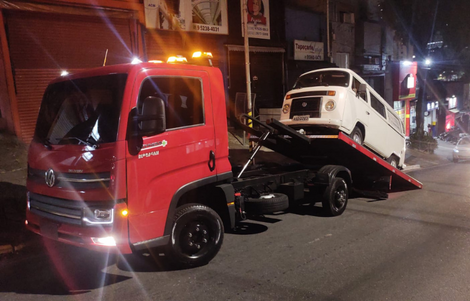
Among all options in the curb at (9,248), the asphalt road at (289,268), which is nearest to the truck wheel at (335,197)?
the asphalt road at (289,268)

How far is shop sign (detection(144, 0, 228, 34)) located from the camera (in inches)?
499

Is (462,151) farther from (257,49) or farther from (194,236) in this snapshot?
(194,236)

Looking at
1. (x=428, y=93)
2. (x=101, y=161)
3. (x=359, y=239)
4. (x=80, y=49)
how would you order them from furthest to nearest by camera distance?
1. (x=428, y=93)
2. (x=80, y=49)
3. (x=359, y=239)
4. (x=101, y=161)

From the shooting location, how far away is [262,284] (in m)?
4.06

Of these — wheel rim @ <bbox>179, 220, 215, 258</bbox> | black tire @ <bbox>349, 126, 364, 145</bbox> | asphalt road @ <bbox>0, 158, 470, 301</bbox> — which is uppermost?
black tire @ <bbox>349, 126, 364, 145</bbox>

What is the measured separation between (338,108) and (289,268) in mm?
3821

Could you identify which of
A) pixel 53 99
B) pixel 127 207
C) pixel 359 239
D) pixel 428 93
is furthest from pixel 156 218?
pixel 428 93

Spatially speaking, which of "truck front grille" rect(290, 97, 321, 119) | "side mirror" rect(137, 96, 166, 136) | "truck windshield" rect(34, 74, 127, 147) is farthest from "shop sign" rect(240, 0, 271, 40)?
"side mirror" rect(137, 96, 166, 136)

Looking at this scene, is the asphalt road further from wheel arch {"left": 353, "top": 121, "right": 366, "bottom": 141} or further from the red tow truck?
wheel arch {"left": 353, "top": 121, "right": 366, "bottom": 141}

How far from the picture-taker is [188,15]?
44.6 feet

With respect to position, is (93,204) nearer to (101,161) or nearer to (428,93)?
(101,161)

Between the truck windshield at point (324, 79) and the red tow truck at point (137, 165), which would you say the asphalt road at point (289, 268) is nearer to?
the red tow truck at point (137, 165)

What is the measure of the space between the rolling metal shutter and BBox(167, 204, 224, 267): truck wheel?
8.15 meters

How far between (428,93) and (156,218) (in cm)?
3566
